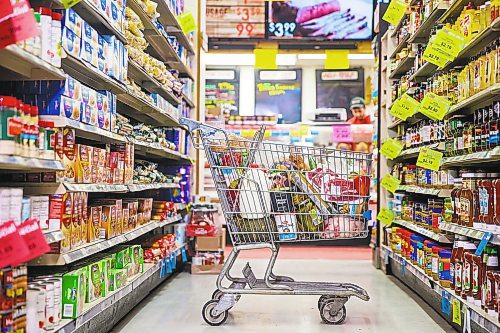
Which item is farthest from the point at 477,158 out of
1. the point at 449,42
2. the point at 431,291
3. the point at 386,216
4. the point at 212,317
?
the point at 386,216

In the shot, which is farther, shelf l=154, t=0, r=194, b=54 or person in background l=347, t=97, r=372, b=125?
person in background l=347, t=97, r=372, b=125

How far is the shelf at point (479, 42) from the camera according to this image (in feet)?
10.4

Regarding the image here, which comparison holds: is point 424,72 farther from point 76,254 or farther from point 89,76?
point 76,254

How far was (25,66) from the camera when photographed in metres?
2.52

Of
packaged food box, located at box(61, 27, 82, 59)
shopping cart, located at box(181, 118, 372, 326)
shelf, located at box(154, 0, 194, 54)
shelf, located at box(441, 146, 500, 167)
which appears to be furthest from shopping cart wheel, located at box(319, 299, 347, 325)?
shelf, located at box(154, 0, 194, 54)

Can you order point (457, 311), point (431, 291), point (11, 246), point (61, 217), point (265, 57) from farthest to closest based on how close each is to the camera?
point (265, 57), point (431, 291), point (457, 311), point (61, 217), point (11, 246)

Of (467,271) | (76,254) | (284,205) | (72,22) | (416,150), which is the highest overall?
(72,22)

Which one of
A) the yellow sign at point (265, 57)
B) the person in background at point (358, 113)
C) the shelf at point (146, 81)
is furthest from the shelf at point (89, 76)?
the person in background at point (358, 113)

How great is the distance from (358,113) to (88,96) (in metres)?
8.06

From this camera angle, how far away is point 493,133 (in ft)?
10.3

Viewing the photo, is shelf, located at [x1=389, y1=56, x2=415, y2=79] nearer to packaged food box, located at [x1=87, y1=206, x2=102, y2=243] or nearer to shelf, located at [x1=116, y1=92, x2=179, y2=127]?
shelf, located at [x1=116, y1=92, x2=179, y2=127]

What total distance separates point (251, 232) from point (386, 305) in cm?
134

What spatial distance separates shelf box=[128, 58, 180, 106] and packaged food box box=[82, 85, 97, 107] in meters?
1.10

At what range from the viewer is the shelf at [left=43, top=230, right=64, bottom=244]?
255 cm
